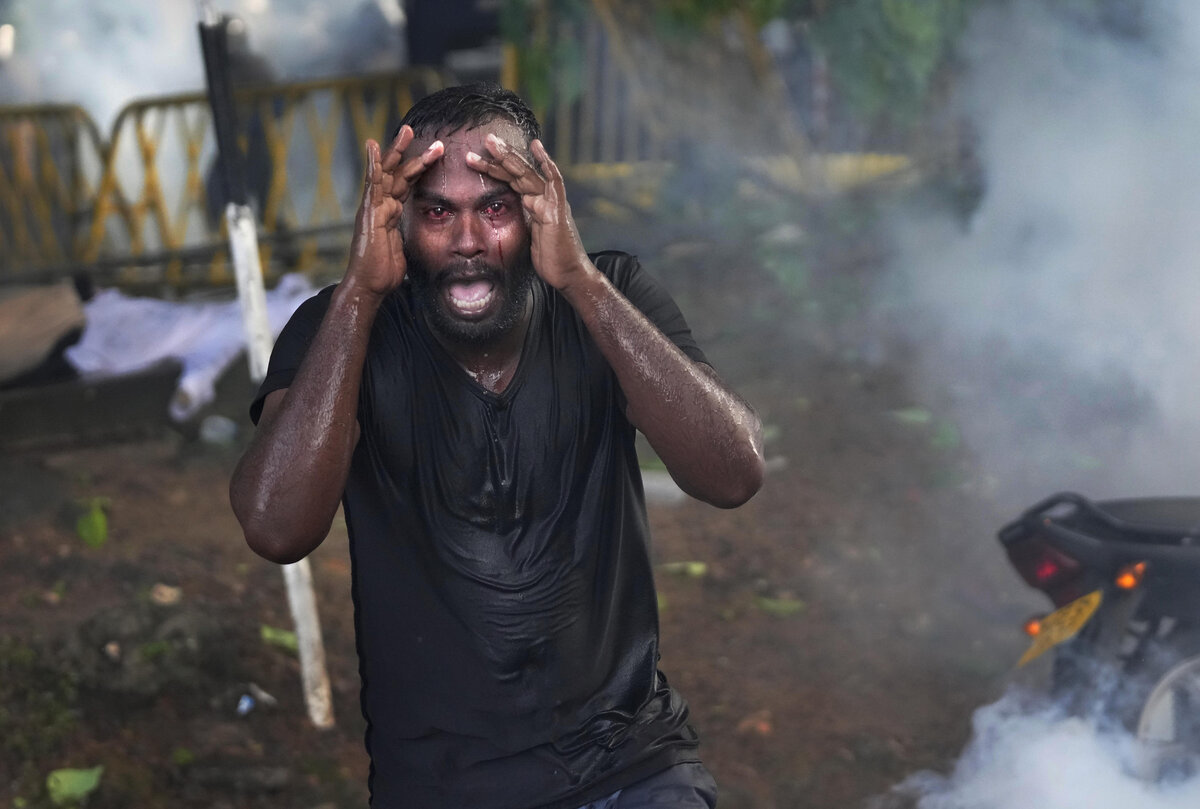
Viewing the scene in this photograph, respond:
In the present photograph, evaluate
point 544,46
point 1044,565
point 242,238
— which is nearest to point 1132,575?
point 1044,565

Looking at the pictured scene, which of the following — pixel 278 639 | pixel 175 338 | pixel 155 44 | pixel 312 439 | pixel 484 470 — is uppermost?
pixel 312 439

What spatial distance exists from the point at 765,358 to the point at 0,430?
Result: 4.39m

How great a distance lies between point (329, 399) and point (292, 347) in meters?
0.20

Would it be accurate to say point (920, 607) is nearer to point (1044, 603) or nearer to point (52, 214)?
point (1044, 603)

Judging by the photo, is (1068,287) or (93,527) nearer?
(93,527)

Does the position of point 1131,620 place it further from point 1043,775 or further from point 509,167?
point 509,167

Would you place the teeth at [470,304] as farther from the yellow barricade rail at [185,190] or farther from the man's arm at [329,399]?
the yellow barricade rail at [185,190]

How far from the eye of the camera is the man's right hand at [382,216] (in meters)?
2.15

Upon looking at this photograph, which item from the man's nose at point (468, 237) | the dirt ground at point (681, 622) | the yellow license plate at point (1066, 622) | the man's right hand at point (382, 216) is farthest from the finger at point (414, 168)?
the dirt ground at point (681, 622)

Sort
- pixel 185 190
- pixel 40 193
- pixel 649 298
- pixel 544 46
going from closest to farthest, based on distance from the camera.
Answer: pixel 649 298 → pixel 544 46 → pixel 40 193 → pixel 185 190

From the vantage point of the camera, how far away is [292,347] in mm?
2305

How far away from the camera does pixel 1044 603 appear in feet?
16.9

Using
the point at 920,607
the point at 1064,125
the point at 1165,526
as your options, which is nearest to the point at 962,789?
the point at 1165,526

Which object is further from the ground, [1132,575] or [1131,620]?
[1132,575]
